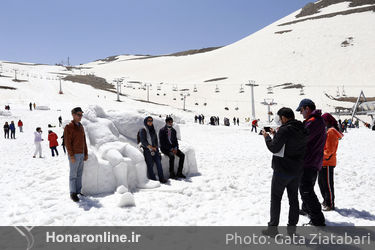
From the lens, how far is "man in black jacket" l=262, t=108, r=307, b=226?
3.31 metres

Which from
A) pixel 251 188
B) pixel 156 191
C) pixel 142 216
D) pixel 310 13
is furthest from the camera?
pixel 310 13

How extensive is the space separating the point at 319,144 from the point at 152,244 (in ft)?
9.09

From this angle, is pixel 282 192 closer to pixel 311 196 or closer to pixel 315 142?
pixel 311 196

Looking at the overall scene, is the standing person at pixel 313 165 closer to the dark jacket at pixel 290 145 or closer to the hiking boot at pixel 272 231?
the dark jacket at pixel 290 145

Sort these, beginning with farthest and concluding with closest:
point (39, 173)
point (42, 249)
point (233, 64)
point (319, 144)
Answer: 1. point (233, 64)
2. point (39, 173)
3. point (319, 144)
4. point (42, 249)

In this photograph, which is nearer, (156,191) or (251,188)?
(156,191)

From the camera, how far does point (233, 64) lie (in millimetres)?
80375

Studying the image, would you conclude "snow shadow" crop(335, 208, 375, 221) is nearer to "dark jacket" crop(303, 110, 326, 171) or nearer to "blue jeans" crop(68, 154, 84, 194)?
"dark jacket" crop(303, 110, 326, 171)

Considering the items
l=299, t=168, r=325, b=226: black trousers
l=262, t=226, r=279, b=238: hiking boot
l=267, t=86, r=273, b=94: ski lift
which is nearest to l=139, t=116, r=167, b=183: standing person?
l=262, t=226, r=279, b=238: hiking boot

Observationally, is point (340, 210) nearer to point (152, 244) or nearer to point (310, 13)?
point (152, 244)

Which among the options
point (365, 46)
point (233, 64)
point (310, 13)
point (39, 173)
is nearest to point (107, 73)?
point (233, 64)

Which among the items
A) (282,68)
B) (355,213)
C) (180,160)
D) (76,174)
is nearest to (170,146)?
(180,160)

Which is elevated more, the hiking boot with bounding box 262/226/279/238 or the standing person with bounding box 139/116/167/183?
the standing person with bounding box 139/116/167/183

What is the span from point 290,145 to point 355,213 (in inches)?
89.5
